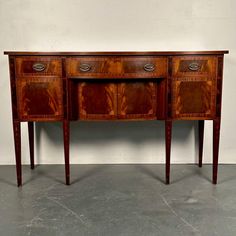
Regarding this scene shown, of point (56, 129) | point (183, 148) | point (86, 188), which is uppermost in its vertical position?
point (56, 129)

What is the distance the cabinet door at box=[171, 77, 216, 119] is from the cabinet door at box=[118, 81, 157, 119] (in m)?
A: 0.16

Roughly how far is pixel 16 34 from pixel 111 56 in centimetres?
98

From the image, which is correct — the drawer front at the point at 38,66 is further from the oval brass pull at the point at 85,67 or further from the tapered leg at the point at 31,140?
the tapered leg at the point at 31,140

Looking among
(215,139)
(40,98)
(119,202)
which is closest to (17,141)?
(40,98)

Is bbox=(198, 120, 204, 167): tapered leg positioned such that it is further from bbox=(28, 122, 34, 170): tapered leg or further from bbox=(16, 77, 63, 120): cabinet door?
bbox=(28, 122, 34, 170): tapered leg

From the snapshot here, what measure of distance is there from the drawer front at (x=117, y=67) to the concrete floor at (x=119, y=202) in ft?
2.55

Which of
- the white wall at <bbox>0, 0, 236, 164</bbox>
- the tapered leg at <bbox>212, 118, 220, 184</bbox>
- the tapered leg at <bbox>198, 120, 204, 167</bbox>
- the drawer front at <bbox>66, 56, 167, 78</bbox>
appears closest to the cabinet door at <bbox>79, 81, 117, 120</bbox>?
the drawer front at <bbox>66, 56, 167, 78</bbox>

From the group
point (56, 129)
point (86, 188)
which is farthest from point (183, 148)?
point (56, 129)

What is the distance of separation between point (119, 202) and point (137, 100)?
0.69 m

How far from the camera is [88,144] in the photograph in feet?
8.05

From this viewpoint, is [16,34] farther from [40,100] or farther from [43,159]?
Answer: [43,159]

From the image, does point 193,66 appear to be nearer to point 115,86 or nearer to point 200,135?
point 115,86

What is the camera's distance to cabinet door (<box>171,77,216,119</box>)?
1830 millimetres

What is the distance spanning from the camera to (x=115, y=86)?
1898 millimetres
